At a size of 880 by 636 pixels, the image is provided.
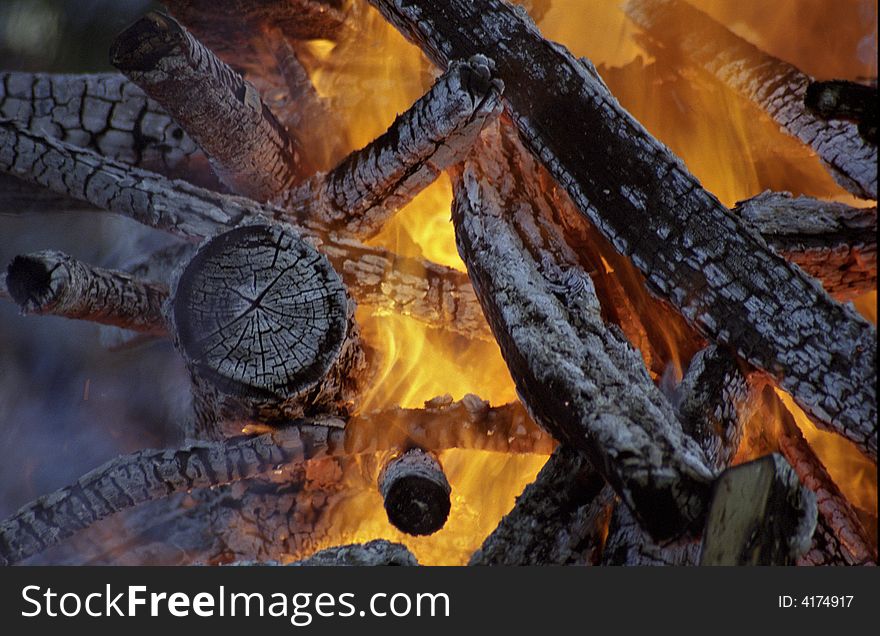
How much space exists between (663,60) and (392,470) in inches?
49.9

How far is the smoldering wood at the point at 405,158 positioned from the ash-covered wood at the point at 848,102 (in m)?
0.49

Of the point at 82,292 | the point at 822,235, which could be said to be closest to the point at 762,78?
the point at 822,235

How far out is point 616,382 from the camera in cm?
111

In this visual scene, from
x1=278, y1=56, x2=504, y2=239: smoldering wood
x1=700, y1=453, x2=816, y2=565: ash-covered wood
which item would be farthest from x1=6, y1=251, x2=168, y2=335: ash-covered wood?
x1=700, y1=453, x2=816, y2=565: ash-covered wood

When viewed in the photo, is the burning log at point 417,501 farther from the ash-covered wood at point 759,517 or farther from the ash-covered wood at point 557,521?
the ash-covered wood at point 759,517

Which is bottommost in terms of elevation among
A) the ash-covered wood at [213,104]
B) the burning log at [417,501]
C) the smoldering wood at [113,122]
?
the burning log at [417,501]

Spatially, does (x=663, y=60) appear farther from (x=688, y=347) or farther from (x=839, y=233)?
(x=688, y=347)

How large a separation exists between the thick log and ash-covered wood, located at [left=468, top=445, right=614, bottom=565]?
307mm

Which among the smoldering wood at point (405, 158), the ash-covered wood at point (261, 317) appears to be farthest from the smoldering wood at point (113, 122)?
the ash-covered wood at point (261, 317)

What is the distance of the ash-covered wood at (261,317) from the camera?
122 centimetres

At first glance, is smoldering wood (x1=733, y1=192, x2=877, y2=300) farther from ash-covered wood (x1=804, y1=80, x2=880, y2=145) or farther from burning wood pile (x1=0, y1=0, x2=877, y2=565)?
ash-covered wood (x1=804, y1=80, x2=880, y2=145)

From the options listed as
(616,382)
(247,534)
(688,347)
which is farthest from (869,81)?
(247,534)

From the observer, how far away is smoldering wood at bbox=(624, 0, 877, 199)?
4.30 ft

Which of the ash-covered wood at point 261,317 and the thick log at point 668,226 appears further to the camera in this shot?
the ash-covered wood at point 261,317
